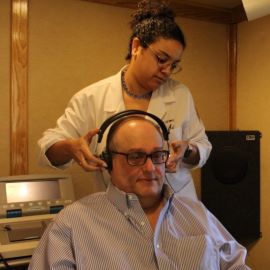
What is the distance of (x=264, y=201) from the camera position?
2553 mm

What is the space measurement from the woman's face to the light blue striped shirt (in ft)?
1.44

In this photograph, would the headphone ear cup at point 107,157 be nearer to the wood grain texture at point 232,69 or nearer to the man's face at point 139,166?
the man's face at point 139,166

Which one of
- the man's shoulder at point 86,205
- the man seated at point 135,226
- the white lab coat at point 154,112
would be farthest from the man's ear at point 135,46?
the man's shoulder at point 86,205

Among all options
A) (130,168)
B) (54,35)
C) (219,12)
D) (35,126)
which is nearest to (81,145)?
(130,168)

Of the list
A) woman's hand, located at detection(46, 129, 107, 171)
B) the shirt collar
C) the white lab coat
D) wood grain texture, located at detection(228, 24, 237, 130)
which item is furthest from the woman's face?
wood grain texture, located at detection(228, 24, 237, 130)

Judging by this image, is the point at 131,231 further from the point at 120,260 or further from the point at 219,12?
the point at 219,12

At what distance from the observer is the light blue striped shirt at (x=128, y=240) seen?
3.74ft

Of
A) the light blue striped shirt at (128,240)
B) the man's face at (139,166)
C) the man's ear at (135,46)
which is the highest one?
the man's ear at (135,46)

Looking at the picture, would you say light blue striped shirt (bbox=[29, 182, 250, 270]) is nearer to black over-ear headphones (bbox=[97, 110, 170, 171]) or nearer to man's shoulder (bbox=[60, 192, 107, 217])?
man's shoulder (bbox=[60, 192, 107, 217])

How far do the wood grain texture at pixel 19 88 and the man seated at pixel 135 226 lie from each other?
36.8 inches

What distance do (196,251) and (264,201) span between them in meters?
1.50

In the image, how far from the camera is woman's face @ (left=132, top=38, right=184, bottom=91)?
4.71 feet

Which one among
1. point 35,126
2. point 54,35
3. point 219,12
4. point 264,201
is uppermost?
point 219,12

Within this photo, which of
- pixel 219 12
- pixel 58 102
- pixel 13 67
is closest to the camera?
pixel 13 67
